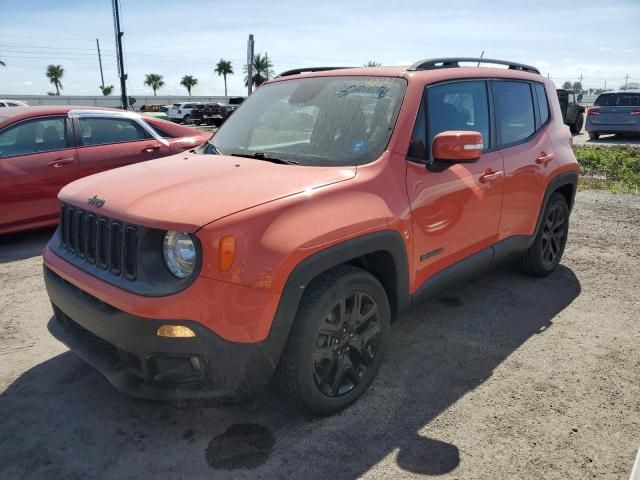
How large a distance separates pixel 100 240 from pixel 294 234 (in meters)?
0.99

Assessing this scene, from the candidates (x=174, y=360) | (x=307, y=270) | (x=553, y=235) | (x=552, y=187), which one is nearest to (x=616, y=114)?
(x=553, y=235)

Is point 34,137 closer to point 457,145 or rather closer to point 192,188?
point 192,188

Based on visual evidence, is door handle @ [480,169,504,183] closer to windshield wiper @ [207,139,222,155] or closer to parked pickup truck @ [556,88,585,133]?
windshield wiper @ [207,139,222,155]

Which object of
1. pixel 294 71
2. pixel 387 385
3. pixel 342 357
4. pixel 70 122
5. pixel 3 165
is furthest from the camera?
pixel 70 122

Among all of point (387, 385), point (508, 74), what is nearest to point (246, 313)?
point (387, 385)

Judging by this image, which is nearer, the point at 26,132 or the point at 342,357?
the point at 342,357

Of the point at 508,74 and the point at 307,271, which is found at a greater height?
the point at 508,74

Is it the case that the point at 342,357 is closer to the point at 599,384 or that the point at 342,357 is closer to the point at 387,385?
the point at 387,385

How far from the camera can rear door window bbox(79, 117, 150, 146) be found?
6277 mm

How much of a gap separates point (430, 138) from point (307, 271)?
1.34 m

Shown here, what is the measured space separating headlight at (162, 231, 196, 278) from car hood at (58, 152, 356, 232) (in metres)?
0.07

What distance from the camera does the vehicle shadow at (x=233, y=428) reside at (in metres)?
2.45

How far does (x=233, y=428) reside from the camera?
8.95 feet

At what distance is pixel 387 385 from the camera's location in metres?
3.12
